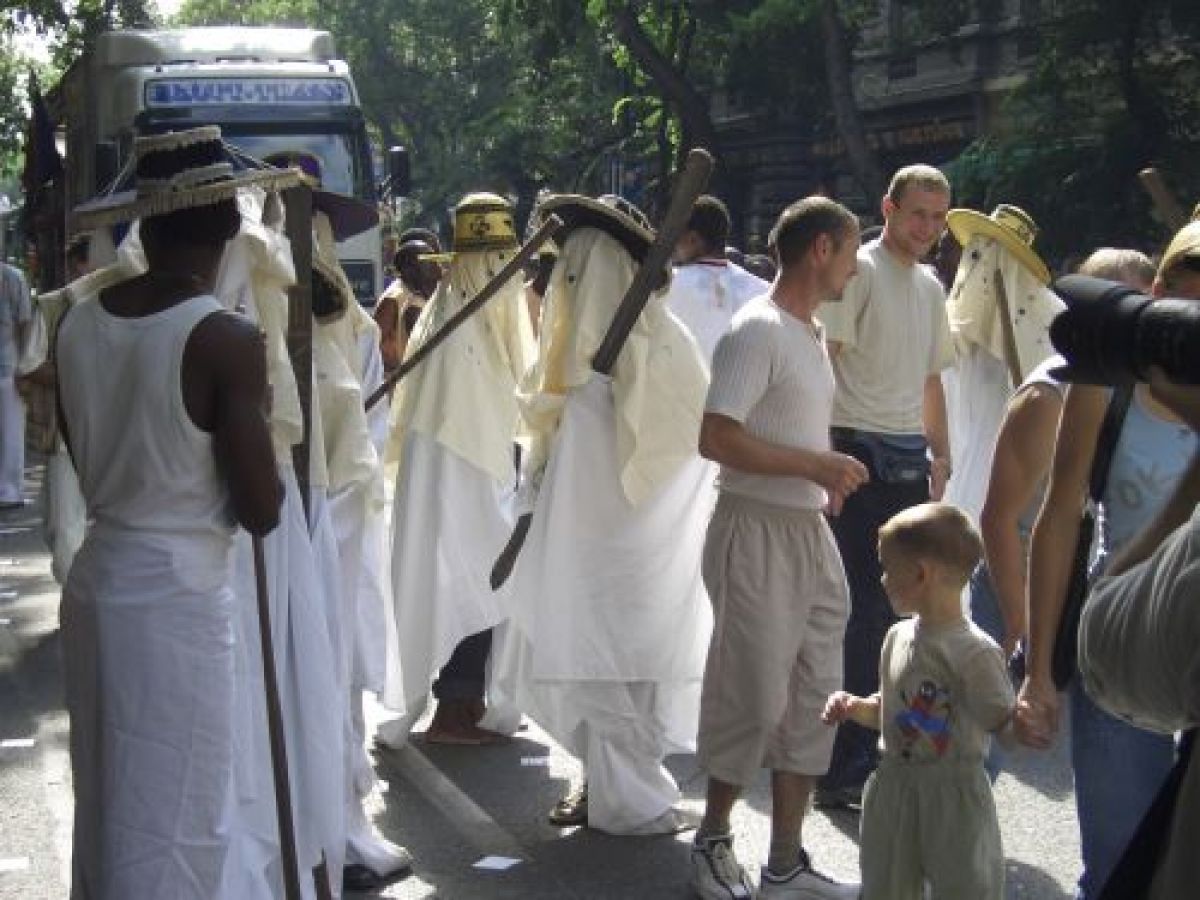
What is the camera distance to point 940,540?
15.3ft

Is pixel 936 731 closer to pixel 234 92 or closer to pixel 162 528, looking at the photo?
pixel 162 528

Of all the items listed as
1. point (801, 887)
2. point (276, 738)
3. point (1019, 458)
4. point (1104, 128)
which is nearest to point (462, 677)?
point (801, 887)

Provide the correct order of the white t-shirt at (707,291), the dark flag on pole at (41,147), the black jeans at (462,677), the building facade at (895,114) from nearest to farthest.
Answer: the black jeans at (462,677) < the white t-shirt at (707,291) < the dark flag on pole at (41,147) < the building facade at (895,114)

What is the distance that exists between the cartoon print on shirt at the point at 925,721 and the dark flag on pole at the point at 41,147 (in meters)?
20.9

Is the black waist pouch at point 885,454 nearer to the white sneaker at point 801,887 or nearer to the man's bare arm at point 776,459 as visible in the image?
the man's bare arm at point 776,459

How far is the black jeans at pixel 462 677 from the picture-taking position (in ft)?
26.1

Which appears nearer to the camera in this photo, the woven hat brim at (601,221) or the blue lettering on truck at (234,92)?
the woven hat brim at (601,221)

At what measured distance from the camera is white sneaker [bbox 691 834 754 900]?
5742 mm

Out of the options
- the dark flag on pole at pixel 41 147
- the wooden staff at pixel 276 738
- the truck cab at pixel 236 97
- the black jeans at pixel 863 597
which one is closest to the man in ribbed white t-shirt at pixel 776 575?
the black jeans at pixel 863 597

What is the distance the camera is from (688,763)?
25.0ft

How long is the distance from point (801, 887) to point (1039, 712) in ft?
6.18

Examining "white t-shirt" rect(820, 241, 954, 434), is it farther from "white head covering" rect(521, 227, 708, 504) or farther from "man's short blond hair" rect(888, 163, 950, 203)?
"white head covering" rect(521, 227, 708, 504)

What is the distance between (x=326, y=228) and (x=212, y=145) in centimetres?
142

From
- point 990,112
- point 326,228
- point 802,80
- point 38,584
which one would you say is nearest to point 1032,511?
point 326,228
